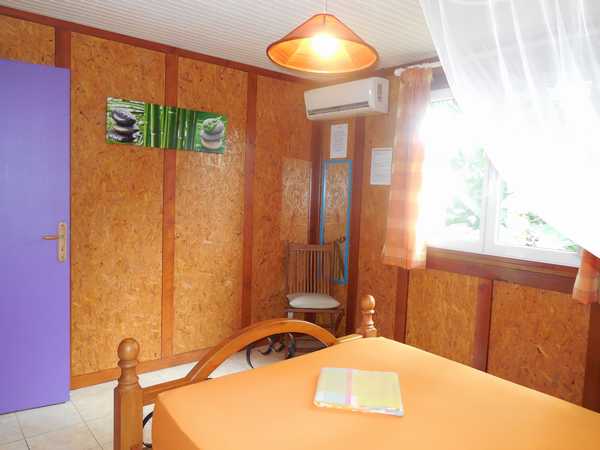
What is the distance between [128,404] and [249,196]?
8.37 ft

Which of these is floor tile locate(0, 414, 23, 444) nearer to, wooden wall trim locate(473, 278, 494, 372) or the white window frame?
wooden wall trim locate(473, 278, 494, 372)

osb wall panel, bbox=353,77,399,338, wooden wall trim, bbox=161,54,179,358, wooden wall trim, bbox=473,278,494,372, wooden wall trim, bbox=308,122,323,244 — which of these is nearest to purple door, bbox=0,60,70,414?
wooden wall trim, bbox=161,54,179,358

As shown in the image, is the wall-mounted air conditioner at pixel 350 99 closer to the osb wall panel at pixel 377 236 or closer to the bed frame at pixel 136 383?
the osb wall panel at pixel 377 236

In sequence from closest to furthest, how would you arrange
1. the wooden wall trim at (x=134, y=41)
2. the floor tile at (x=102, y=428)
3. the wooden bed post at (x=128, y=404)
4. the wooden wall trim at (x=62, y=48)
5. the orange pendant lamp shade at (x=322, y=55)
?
1. the wooden bed post at (x=128, y=404)
2. the orange pendant lamp shade at (x=322, y=55)
3. the floor tile at (x=102, y=428)
4. the wooden wall trim at (x=134, y=41)
5. the wooden wall trim at (x=62, y=48)

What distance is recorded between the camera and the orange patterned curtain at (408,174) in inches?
125

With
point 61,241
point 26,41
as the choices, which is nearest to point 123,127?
point 26,41

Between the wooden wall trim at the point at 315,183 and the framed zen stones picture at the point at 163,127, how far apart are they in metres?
0.96

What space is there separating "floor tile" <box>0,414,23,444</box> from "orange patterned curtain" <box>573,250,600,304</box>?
3.14 metres

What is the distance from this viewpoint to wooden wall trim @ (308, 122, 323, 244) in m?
4.23

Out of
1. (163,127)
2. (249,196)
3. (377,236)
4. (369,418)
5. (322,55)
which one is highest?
(322,55)

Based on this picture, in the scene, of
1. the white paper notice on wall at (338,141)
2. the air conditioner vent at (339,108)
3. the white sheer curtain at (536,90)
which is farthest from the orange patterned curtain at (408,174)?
the white sheer curtain at (536,90)

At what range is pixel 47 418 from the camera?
106 inches

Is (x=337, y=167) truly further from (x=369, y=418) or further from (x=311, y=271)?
(x=369, y=418)

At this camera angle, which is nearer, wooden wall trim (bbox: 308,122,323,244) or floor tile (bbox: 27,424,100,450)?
floor tile (bbox: 27,424,100,450)
